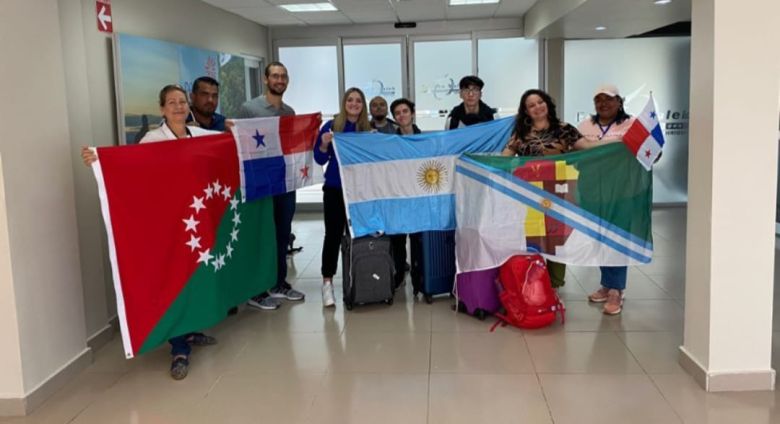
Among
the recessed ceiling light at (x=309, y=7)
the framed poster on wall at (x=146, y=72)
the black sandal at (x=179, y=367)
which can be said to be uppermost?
the recessed ceiling light at (x=309, y=7)

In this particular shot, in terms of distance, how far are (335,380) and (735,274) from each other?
2056 mm

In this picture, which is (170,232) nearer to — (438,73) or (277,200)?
(277,200)

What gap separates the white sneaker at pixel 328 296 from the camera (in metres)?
4.57

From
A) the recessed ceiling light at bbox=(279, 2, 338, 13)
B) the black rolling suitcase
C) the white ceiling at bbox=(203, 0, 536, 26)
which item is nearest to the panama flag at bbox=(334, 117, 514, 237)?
the black rolling suitcase

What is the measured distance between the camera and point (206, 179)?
3668 mm

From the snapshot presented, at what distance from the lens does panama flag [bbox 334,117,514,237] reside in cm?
431

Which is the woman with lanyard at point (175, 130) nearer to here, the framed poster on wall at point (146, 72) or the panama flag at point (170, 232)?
the panama flag at point (170, 232)

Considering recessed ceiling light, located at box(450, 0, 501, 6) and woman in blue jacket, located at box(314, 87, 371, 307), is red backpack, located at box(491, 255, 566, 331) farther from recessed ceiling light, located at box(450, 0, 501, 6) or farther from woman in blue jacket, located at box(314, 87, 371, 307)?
recessed ceiling light, located at box(450, 0, 501, 6)

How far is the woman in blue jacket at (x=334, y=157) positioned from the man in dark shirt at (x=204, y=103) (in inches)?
29.5

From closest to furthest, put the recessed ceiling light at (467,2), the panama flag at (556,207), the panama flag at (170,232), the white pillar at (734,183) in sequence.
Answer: the white pillar at (734,183), the panama flag at (170,232), the panama flag at (556,207), the recessed ceiling light at (467,2)

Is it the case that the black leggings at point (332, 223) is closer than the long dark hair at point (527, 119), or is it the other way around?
the long dark hair at point (527, 119)

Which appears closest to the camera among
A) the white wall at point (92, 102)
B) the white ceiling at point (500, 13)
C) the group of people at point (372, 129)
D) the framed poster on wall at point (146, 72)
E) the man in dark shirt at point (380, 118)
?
the white wall at point (92, 102)

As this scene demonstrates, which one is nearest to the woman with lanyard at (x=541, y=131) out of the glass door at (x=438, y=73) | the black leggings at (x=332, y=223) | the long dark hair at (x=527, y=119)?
the long dark hair at (x=527, y=119)

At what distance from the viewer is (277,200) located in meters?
4.65
